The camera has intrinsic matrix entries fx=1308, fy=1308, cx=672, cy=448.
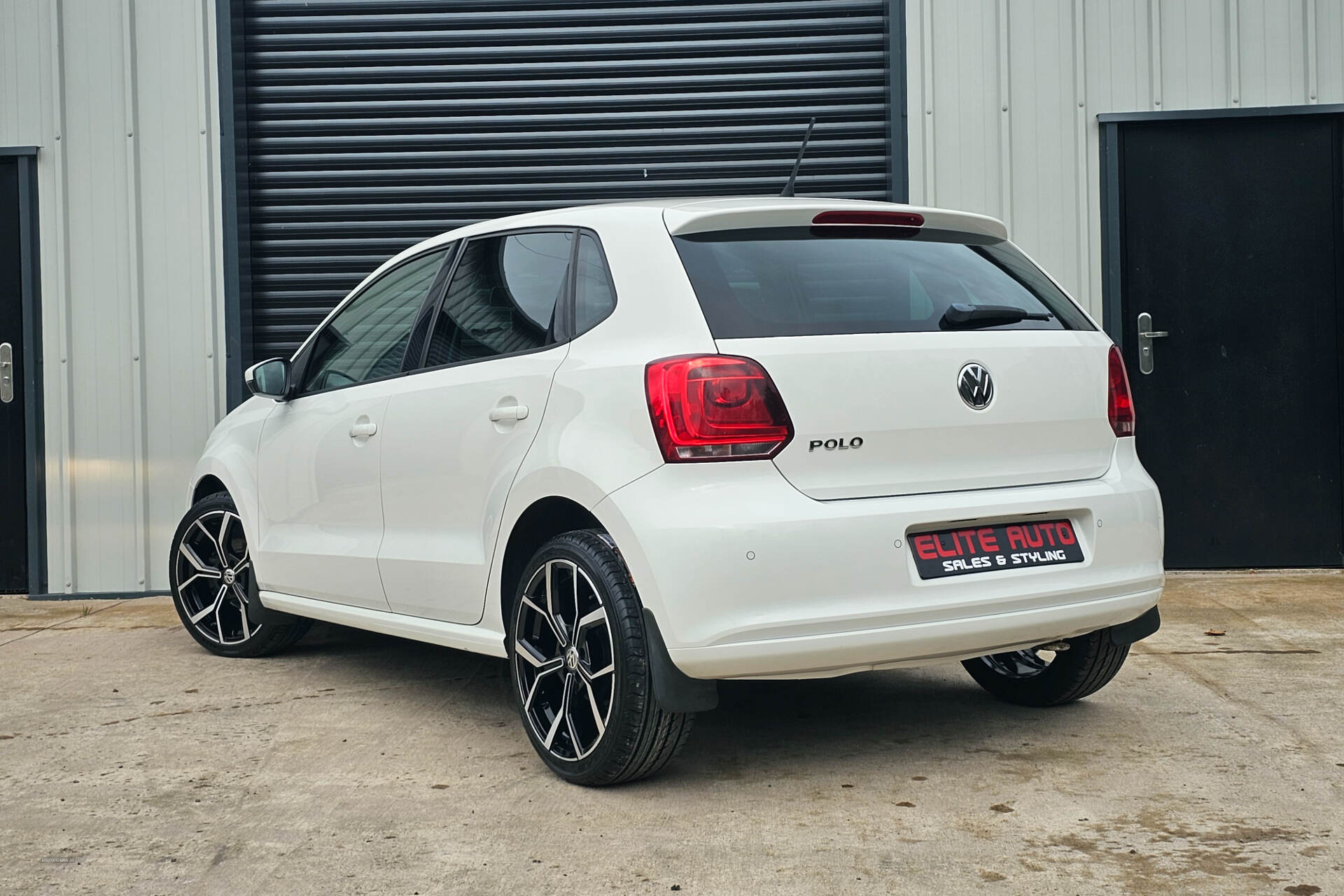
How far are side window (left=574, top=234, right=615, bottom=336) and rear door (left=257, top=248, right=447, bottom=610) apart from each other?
2.82 ft

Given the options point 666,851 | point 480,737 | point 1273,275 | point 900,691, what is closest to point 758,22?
point 1273,275

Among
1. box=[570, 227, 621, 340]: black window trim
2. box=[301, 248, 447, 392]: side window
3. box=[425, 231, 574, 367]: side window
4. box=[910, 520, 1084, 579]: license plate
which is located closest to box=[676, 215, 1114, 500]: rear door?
box=[910, 520, 1084, 579]: license plate

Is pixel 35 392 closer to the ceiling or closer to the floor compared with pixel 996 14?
closer to the floor

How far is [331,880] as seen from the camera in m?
2.78

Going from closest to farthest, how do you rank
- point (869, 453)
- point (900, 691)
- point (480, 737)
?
point (869, 453), point (480, 737), point (900, 691)

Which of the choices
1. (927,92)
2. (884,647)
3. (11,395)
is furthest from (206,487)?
(927,92)

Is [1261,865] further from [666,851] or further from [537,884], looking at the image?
[537,884]

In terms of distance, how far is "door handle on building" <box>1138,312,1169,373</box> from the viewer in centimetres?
719

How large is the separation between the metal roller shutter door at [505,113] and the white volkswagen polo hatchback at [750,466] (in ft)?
11.5

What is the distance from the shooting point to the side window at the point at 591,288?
348 cm

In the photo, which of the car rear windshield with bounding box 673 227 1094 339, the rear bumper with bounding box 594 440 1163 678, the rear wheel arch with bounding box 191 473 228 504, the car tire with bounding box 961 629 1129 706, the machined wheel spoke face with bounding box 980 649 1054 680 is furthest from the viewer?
the rear wheel arch with bounding box 191 473 228 504

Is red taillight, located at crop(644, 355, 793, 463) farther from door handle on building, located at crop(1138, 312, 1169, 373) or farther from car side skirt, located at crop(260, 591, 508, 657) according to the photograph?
door handle on building, located at crop(1138, 312, 1169, 373)

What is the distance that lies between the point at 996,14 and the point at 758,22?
1331mm

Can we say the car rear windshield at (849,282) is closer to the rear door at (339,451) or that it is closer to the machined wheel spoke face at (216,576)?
the rear door at (339,451)
